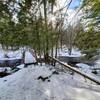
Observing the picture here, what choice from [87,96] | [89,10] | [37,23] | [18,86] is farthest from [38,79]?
[37,23]

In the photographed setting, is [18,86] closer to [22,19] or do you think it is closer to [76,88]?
[76,88]

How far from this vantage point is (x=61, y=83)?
592 cm

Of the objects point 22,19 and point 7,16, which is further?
point 22,19

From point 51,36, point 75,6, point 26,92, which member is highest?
point 75,6

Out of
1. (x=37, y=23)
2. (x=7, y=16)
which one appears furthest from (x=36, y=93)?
(x=37, y=23)

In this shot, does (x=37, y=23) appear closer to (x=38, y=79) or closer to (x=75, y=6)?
(x=75, y=6)

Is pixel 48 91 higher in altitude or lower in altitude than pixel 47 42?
lower

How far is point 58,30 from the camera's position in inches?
503

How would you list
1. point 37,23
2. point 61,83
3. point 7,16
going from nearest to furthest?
point 61,83, point 7,16, point 37,23

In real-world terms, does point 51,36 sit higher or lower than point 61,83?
higher

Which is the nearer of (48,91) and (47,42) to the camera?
(48,91)

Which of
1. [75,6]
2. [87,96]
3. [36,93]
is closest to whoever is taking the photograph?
[87,96]

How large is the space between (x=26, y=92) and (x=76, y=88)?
119 cm

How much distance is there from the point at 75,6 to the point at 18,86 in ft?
14.1
